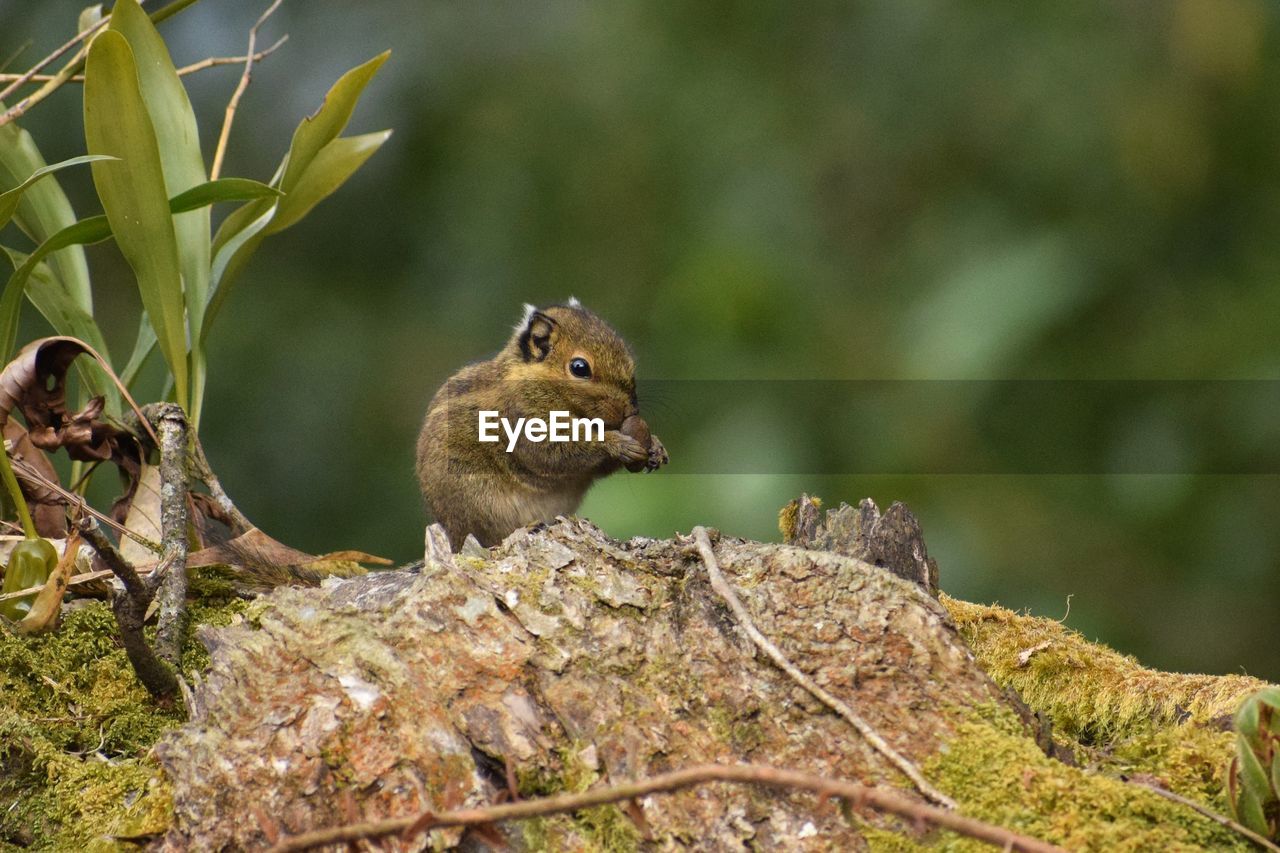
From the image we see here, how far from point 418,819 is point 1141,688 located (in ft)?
4.66

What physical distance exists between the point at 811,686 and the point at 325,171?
2.27 m

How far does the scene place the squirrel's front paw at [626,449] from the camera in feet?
11.9

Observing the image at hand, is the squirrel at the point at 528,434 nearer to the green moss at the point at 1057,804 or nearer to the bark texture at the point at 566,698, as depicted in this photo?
the bark texture at the point at 566,698

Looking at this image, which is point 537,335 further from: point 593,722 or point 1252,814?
point 1252,814

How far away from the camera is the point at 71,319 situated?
3383 mm

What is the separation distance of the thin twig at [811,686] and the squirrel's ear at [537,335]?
1979mm

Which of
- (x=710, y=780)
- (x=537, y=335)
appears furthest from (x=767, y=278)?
(x=710, y=780)

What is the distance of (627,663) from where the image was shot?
5.99 feet

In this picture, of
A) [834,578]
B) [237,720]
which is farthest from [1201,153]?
[237,720]

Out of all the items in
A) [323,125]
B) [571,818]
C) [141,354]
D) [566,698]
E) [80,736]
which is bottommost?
[80,736]

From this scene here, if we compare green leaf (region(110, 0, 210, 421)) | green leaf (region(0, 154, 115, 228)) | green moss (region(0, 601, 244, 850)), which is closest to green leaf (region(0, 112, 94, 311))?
green leaf (region(110, 0, 210, 421))

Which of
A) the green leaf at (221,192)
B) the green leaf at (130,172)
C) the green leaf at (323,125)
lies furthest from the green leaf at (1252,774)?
the green leaf at (323,125)

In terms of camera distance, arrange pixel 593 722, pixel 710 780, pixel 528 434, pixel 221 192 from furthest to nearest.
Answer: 1. pixel 528 434
2. pixel 221 192
3. pixel 593 722
4. pixel 710 780

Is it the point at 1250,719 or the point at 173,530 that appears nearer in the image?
the point at 1250,719
